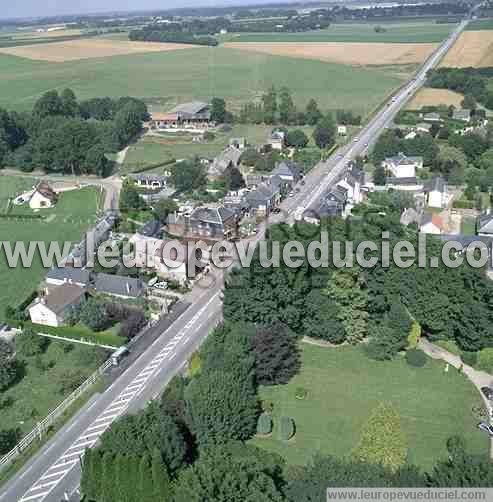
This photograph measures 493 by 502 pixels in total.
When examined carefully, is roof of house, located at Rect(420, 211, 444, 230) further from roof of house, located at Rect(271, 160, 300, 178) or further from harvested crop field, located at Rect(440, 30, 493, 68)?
harvested crop field, located at Rect(440, 30, 493, 68)

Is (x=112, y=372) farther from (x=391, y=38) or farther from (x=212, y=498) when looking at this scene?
(x=391, y=38)

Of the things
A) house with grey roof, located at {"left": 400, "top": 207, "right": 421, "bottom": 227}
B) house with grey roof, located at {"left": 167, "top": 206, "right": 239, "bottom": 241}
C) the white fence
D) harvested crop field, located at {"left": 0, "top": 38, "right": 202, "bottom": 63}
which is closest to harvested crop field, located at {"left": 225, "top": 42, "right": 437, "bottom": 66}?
harvested crop field, located at {"left": 0, "top": 38, "right": 202, "bottom": 63}

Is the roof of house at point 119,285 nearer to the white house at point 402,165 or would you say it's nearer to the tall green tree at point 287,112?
the white house at point 402,165

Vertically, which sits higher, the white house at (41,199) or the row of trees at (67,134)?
the row of trees at (67,134)

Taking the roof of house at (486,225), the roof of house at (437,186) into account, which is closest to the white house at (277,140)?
the roof of house at (437,186)

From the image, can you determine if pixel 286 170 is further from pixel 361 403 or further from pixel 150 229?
pixel 361 403

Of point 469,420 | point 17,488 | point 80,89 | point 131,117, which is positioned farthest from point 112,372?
point 80,89
